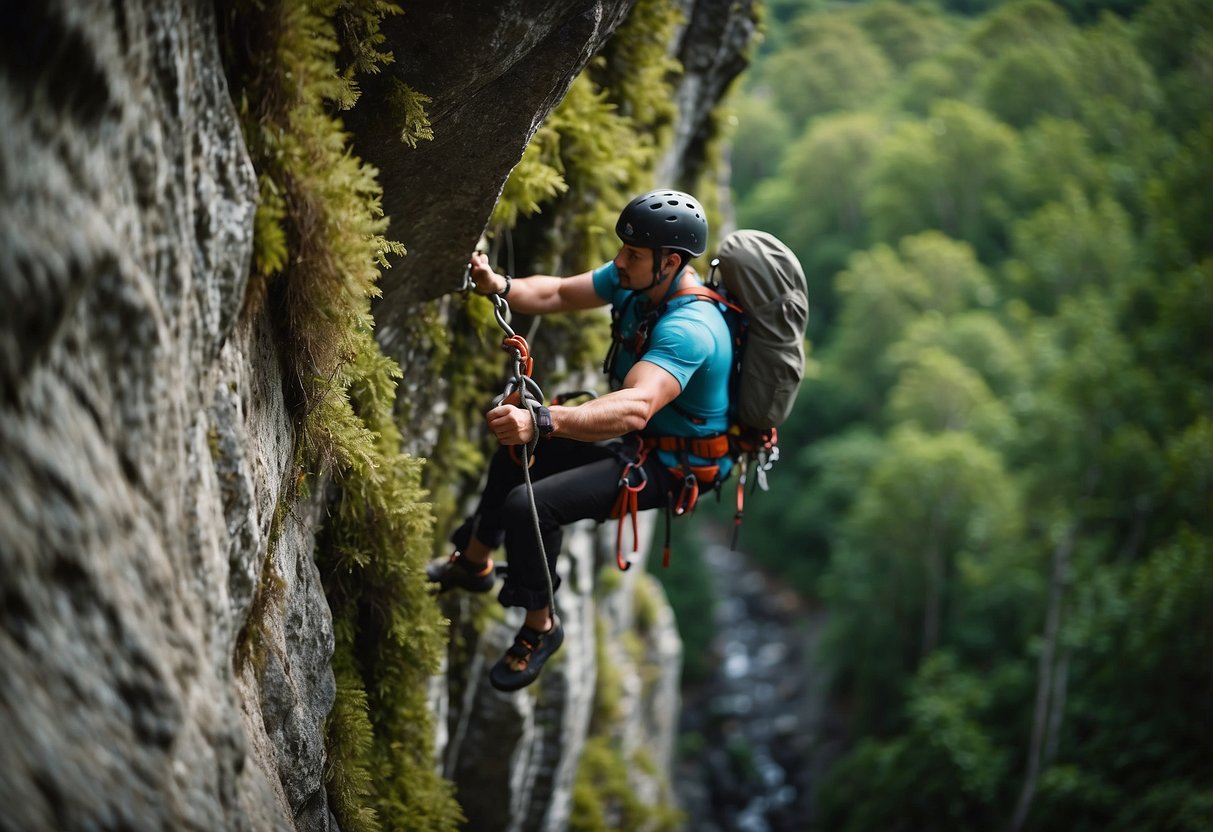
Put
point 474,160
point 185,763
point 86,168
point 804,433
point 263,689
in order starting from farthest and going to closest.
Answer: point 804,433 < point 474,160 < point 263,689 < point 185,763 < point 86,168

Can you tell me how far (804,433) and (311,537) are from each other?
3982cm

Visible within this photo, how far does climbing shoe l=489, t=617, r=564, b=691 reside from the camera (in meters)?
5.61

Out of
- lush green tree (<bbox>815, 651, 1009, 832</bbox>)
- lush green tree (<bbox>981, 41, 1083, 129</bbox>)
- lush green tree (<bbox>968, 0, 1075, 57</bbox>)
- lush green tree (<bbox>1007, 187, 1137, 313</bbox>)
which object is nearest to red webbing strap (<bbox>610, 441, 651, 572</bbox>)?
lush green tree (<bbox>815, 651, 1009, 832</bbox>)

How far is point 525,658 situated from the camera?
570 cm

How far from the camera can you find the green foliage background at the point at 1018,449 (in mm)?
21969

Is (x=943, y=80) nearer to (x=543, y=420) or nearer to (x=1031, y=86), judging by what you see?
(x=1031, y=86)

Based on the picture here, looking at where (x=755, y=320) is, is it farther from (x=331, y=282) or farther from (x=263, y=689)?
(x=263, y=689)

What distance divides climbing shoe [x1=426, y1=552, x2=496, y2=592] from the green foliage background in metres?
14.8

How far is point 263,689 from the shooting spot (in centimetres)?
445

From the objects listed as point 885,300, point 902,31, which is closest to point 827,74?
point 902,31

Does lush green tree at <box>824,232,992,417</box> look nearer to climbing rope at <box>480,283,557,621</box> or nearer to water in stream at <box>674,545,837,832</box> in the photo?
water in stream at <box>674,545,837,832</box>

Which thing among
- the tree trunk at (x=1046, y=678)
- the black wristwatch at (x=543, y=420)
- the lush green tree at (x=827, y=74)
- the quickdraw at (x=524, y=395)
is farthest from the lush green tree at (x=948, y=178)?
the black wristwatch at (x=543, y=420)

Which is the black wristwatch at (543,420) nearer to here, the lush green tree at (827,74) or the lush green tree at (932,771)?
the lush green tree at (932,771)

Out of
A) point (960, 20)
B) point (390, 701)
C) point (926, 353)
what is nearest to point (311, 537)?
point (390, 701)
